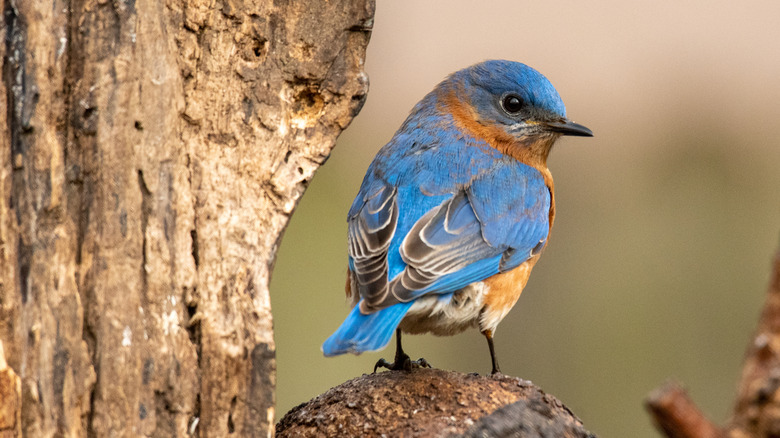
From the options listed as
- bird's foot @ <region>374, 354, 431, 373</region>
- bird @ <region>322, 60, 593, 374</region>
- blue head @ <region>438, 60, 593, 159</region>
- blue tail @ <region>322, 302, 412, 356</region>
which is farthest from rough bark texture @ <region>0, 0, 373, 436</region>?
blue head @ <region>438, 60, 593, 159</region>

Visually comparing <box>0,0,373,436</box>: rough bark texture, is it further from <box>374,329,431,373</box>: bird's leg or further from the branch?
the branch

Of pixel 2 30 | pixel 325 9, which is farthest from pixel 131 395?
pixel 325 9

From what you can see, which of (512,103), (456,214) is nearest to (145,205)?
(456,214)

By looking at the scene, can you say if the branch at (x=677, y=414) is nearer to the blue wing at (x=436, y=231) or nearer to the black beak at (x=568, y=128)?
the blue wing at (x=436, y=231)

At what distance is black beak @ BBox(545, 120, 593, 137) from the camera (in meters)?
4.91

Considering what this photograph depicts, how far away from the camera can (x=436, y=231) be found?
432 cm

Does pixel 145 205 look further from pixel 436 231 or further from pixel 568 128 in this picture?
pixel 568 128

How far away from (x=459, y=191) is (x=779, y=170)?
13.8 ft

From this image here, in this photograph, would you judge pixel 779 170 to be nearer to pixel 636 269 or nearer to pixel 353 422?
pixel 636 269

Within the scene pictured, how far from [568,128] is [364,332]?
5.95 feet

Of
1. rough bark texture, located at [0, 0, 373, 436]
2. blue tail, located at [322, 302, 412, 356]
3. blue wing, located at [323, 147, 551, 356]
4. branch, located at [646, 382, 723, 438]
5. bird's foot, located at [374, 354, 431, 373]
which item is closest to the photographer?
branch, located at [646, 382, 723, 438]

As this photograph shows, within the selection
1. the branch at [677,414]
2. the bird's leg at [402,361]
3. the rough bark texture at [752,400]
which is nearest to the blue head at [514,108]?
the bird's leg at [402,361]

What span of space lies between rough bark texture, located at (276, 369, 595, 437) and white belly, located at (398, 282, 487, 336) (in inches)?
15.0

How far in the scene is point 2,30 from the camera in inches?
116
